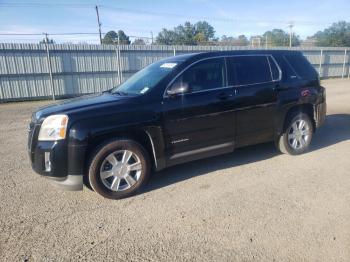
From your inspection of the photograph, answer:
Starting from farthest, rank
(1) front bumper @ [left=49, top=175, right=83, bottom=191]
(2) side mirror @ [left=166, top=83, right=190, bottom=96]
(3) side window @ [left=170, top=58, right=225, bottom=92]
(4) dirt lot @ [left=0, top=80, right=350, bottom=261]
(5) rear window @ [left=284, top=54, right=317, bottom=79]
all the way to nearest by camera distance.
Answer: (5) rear window @ [left=284, top=54, right=317, bottom=79]
(3) side window @ [left=170, top=58, right=225, bottom=92]
(2) side mirror @ [left=166, top=83, right=190, bottom=96]
(1) front bumper @ [left=49, top=175, right=83, bottom=191]
(4) dirt lot @ [left=0, top=80, right=350, bottom=261]

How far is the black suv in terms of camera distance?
3.82m

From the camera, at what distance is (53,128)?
3.78 m

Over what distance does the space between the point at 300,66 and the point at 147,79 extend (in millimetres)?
2934

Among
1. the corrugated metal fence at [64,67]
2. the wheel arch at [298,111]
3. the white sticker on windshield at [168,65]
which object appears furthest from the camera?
the corrugated metal fence at [64,67]

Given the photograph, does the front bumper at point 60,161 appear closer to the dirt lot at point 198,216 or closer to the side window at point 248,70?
the dirt lot at point 198,216

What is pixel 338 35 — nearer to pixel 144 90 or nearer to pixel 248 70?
pixel 248 70

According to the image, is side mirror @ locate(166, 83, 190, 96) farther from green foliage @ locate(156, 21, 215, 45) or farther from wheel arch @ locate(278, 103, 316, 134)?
green foliage @ locate(156, 21, 215, 45)

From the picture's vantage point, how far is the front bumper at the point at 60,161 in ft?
12.3

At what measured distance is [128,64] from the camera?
1752 centimetres

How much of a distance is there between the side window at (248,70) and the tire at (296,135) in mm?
941

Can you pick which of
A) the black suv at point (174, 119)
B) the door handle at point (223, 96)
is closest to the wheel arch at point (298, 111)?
the black suv at point (174, 119)

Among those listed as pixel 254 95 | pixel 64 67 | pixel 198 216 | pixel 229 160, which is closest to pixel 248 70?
pixel 254 95

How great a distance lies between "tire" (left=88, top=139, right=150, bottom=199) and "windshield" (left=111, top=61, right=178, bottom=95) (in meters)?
0.86

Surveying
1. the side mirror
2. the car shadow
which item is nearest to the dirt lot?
the car shadow
